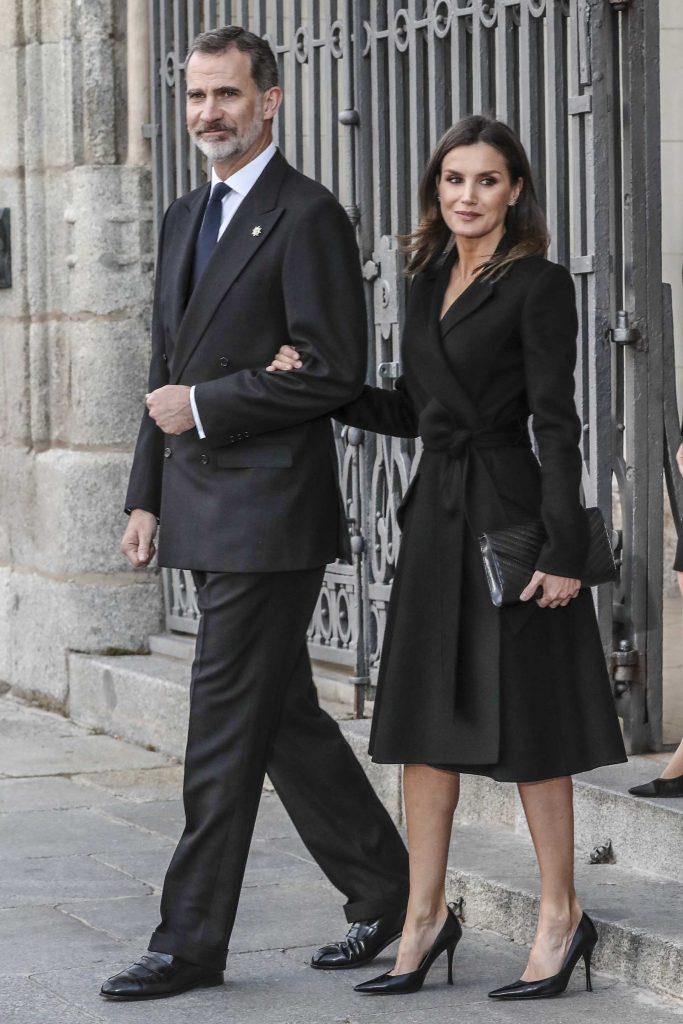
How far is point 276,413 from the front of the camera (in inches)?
159

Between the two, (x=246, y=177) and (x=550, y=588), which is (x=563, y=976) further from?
(x=246, y=177)

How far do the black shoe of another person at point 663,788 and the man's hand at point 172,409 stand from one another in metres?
1.56

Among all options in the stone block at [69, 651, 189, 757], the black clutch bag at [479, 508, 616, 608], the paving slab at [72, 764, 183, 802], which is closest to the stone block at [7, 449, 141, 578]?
the stone block at [69, 651, 189, 757]

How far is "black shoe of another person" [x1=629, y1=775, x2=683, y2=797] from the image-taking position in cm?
480

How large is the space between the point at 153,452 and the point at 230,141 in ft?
2.38

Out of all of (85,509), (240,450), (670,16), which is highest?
(670,16)

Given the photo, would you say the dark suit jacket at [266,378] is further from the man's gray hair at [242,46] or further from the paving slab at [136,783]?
the paving slab at [136,783]

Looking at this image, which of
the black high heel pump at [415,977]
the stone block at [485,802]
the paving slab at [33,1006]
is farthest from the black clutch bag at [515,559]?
the stone block at [485,802]

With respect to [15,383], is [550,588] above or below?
below

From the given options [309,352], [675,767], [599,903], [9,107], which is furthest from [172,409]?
[9,107]

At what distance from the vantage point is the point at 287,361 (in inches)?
160

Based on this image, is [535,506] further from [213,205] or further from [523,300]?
[213,205]

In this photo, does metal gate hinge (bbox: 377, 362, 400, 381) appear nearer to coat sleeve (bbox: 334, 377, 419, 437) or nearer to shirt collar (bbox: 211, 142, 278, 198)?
coat sleeve (bbox: 334, 377, 419, 437)

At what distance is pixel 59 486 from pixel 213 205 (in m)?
3.55
